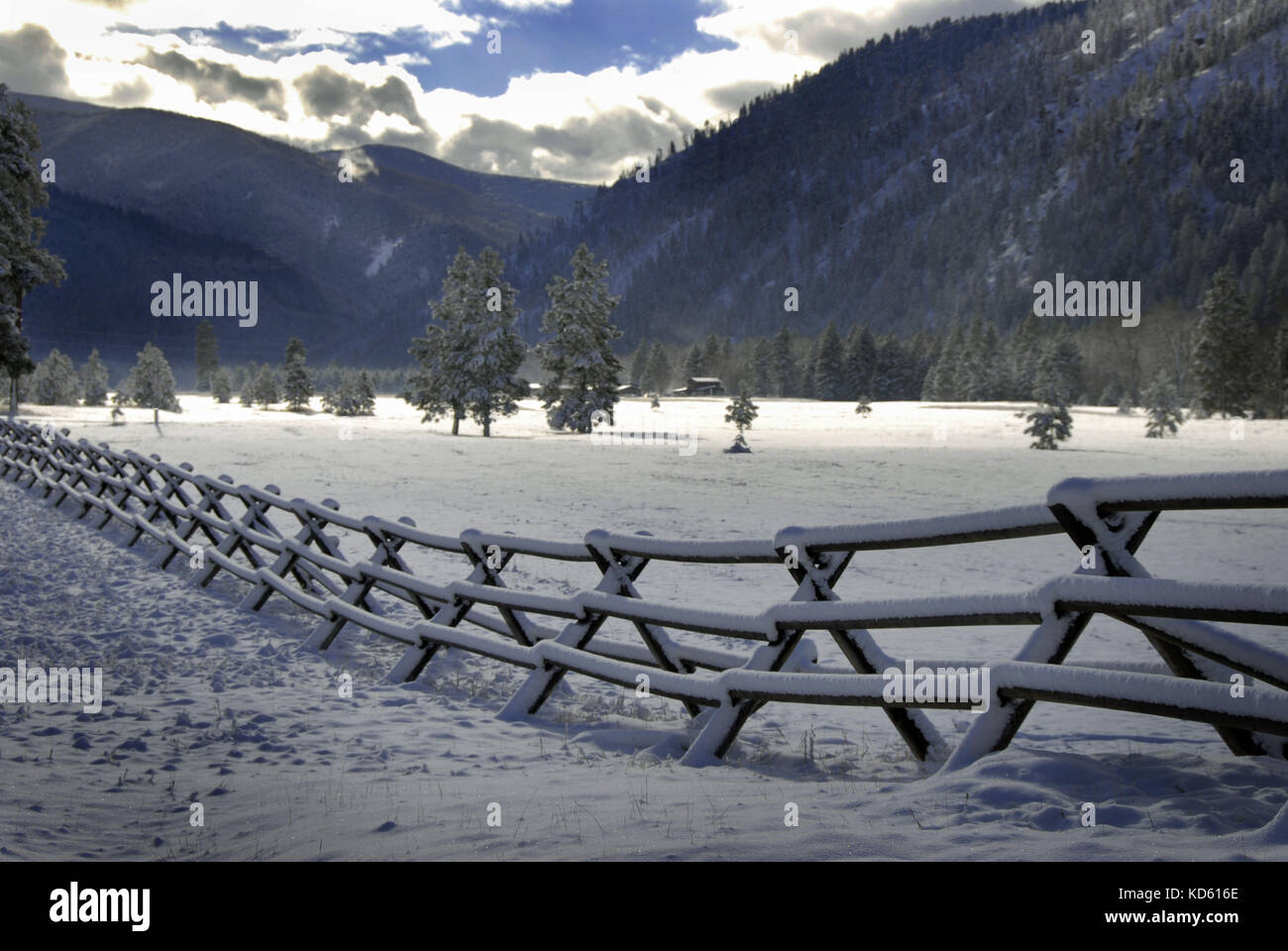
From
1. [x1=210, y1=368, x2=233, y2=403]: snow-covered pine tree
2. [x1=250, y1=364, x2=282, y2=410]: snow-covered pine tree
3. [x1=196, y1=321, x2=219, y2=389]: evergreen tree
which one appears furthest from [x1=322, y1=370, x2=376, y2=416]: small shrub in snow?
[x1=196, y1=321, x2=219, y2=389]: evergreen tree

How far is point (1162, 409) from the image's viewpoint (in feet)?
162

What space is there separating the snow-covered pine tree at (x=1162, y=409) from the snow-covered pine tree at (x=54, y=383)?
10105 centimetres

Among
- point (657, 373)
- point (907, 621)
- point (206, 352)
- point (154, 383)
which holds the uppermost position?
point (206, 352)

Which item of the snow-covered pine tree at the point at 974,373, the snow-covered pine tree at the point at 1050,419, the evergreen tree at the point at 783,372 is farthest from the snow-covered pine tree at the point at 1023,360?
the snow-covered pine tree at the point at 1050,419

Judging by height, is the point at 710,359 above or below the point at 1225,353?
above

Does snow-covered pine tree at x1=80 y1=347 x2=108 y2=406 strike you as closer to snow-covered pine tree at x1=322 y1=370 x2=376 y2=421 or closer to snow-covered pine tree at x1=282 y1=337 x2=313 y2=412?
snow-covered pine tree at x1=282 y1=337 x2=313 y2=412

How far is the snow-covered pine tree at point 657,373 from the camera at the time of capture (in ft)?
427

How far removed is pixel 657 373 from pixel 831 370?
→ 29.7 meters

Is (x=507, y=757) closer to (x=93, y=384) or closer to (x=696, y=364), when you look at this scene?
(x=93, y=384)

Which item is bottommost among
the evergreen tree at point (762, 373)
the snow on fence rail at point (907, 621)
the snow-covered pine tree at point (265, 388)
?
the snow on fence rail at point (907, 621)

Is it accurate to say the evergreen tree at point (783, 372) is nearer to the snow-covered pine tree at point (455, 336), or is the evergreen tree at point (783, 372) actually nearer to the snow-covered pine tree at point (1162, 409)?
the snow-covered pine tree at point (455, 336)

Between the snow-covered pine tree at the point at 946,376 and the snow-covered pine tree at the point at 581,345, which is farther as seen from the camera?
the snow-covered pine tree at the point at 946,376

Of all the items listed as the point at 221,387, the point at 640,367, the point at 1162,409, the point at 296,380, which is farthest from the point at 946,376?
the point at 221,387
